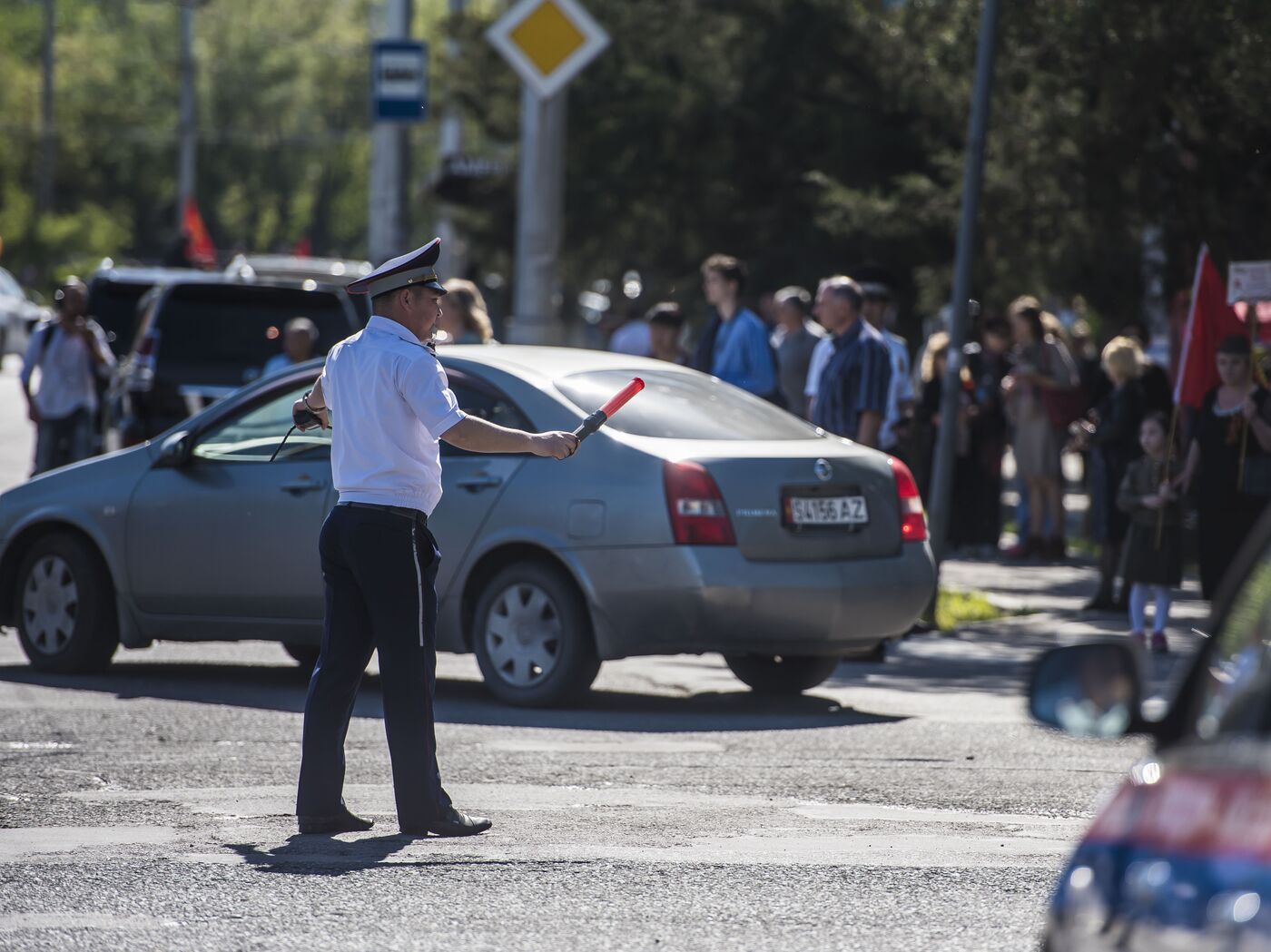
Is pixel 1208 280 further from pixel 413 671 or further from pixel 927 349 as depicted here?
pixel 413 671

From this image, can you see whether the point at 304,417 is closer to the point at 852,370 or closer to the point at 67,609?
the point at 67,609

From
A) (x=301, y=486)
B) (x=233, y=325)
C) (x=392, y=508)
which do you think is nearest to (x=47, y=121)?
(x=233, y=325)

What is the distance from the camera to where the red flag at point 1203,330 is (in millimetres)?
12789

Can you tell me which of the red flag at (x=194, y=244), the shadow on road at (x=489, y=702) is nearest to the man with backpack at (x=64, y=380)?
the shadow on road at (x=489, y=702)

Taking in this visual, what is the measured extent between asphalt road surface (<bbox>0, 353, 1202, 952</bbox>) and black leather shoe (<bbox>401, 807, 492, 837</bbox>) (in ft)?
0.29

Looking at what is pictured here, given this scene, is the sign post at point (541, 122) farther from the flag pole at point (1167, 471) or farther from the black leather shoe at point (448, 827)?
the black leather shoe at point (448, 827)

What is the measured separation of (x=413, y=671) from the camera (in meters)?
6.89

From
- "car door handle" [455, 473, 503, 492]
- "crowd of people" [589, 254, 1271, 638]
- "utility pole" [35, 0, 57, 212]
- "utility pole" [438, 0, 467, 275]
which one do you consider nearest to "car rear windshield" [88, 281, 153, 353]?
"utility pole" [438, 0, 467, 275]

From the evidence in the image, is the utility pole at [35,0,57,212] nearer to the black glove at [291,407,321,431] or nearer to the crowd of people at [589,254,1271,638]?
the crowd of people at [589,254,1271,638]

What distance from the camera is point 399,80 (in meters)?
20.2

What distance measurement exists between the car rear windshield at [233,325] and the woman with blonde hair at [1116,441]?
5.50 m

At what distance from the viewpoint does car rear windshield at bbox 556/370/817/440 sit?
979cm

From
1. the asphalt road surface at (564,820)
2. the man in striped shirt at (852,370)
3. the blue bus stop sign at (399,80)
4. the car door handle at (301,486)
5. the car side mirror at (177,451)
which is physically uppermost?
the blue bus stop sign at (399,80)


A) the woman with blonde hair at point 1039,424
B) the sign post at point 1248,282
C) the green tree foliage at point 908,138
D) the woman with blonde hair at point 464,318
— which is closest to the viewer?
the woman with blonde hair at point 464,318
